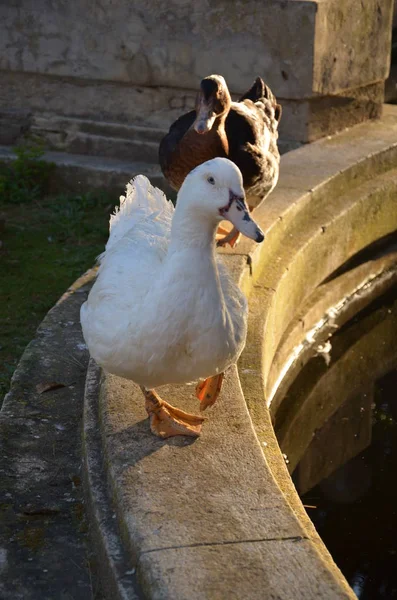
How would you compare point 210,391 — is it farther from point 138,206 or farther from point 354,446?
point 354,446

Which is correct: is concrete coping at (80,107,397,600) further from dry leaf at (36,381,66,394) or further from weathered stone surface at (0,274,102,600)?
dry leaf at (36,381,66,394)

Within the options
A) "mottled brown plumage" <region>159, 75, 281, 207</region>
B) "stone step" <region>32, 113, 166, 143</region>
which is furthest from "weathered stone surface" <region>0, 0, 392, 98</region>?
"mottled brown plumage" <region>159, 75, 281, 207</region>

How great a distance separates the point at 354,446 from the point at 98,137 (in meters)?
3.52

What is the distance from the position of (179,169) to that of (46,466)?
6.40ft

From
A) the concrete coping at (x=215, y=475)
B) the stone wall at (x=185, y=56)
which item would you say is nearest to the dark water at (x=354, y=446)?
the concrete coping at (x=215, y=475)

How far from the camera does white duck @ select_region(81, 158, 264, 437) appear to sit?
2875 mm

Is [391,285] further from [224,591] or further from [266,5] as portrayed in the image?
[224,591]

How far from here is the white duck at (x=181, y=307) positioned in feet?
9.43

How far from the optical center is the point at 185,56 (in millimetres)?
6703

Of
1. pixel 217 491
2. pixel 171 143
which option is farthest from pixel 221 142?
pixel 217 491

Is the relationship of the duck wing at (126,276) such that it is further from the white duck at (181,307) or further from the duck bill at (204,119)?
the duck bill at (204,119)

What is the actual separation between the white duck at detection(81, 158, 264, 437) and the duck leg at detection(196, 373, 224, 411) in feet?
0.25

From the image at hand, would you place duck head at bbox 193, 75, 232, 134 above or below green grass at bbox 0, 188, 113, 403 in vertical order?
above

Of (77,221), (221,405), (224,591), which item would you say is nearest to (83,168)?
(77,221)
